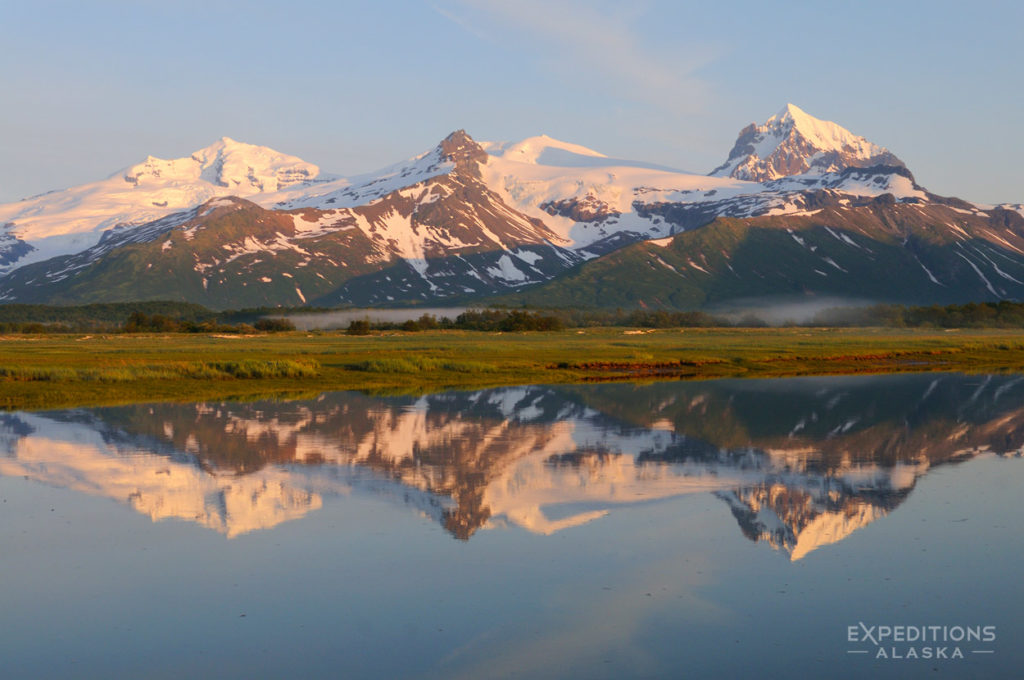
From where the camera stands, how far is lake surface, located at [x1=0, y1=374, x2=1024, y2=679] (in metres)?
19.1

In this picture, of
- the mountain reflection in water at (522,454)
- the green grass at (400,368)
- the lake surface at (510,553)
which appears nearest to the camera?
the lake surface at (510,553)

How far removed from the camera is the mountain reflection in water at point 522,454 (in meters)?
31.6

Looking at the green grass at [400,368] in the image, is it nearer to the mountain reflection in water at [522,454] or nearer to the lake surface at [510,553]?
the mountain reflection in water at [522,454]

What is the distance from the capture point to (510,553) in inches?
1029

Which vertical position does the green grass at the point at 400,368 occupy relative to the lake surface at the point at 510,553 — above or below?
below

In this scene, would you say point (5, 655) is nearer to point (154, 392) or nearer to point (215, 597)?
point (215, 597)

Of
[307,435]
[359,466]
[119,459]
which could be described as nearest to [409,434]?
[307,435]

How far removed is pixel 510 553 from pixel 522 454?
1697 centimetres

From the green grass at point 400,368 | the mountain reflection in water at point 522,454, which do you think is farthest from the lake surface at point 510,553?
the green grass at point 400,368

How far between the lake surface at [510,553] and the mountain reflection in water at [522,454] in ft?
0.74

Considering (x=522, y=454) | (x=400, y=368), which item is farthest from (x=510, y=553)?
(x=400, y=368)

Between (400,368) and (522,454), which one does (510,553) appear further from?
(400,368)

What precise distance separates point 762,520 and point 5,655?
66.6 feet

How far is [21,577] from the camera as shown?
24281 mm
